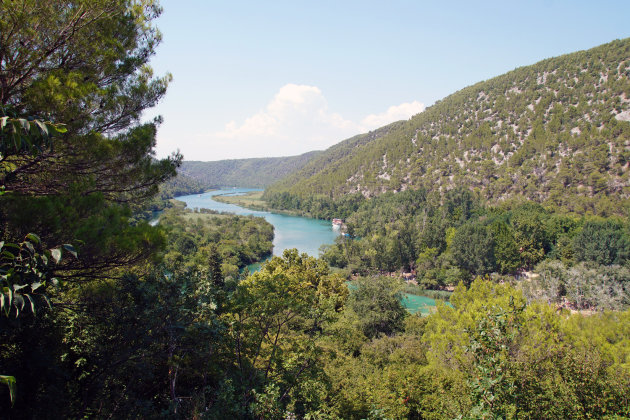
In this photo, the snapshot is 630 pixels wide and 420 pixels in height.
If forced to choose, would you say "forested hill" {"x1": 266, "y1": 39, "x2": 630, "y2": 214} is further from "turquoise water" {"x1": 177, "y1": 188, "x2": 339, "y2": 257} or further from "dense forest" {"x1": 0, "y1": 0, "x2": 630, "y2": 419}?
"dense forest" {"x1": 0, "y1": 0, "x2": 630, "y2": 419}

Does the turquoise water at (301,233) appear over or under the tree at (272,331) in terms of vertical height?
under

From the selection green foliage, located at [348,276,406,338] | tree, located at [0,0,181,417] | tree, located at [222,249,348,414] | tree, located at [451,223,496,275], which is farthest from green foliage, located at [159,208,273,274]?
tree, located at [0,0,181,417]

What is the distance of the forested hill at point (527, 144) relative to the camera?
213ft

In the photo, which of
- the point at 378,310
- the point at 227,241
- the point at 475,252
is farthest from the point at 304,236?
the point at 378,310

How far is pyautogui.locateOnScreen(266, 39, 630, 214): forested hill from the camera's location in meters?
65.0

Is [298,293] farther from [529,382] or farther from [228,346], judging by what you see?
[529,382]

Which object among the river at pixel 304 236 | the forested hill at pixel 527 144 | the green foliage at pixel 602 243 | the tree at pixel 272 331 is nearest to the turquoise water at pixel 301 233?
the river at pixel 304 236

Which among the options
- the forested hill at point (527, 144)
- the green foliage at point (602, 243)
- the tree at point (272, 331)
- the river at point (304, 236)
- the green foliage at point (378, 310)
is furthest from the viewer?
the forested hill at point (527, 144)

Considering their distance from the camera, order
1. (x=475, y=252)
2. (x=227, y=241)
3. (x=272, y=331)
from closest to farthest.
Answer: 1. (x=272, y=331)
2. (x=475, y=252)
3. (x=227, y=241)

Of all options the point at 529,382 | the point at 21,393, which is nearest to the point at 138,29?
the point at 21,393

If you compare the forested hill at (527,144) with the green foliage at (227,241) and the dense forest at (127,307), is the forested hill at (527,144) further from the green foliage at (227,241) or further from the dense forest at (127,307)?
the dense forest at (127,307)

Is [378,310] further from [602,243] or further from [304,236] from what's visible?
[304,236]

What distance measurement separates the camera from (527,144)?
8094 cm

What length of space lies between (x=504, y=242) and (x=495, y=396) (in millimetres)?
46582
